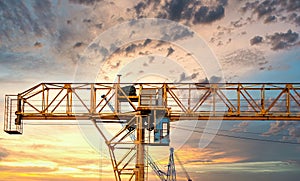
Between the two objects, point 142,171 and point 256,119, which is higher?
point 256,119

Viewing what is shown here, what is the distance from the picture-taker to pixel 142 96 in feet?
124

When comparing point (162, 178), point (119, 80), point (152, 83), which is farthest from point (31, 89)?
point (162, 178)

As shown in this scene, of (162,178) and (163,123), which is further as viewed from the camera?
(162,178)

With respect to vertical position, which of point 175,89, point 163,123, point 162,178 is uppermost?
point 175,89

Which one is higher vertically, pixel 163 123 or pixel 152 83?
pixel 152 83

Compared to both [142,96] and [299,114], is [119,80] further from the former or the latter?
[299,114]

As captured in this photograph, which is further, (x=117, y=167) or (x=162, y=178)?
(x=162, y=178)

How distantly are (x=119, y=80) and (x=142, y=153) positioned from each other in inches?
229

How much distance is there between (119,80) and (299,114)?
1365 centimetres

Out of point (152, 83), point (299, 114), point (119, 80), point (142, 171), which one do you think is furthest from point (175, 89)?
point (299, 114)

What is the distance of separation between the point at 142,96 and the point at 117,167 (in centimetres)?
556

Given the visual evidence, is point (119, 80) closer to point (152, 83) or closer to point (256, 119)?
point (152, 83)

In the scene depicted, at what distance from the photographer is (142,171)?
36750 mm

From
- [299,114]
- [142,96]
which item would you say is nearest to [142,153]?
[142,96]
